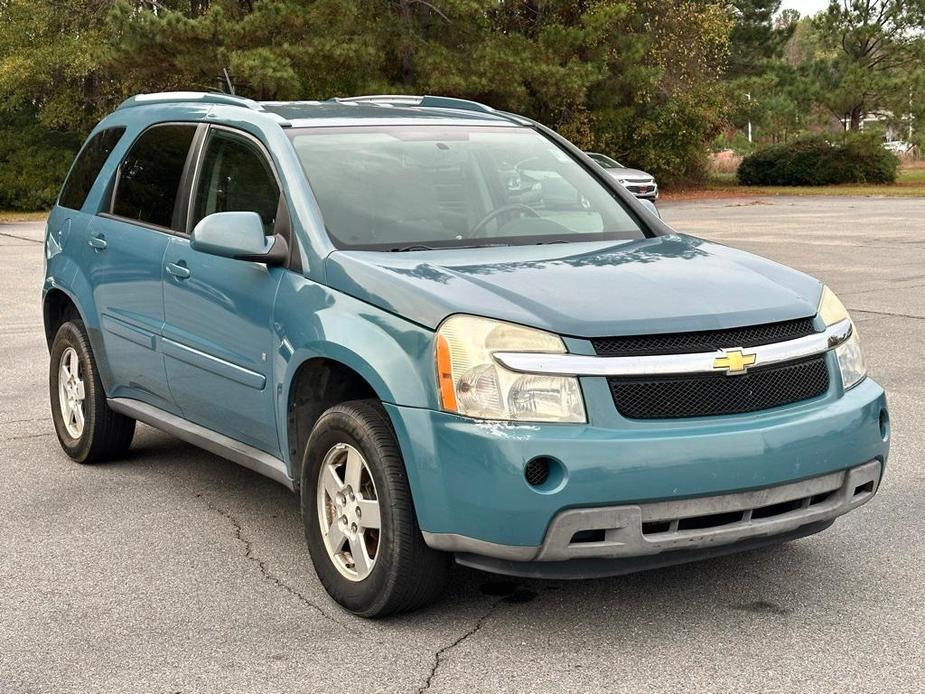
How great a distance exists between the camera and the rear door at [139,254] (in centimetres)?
559

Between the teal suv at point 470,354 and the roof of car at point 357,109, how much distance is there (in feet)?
0.08

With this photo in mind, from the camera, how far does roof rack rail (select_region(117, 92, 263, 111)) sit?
552cm

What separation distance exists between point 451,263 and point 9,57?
3742cm

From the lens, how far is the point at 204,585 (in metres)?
4.65

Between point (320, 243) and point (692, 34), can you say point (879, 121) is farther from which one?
point (320, 243)

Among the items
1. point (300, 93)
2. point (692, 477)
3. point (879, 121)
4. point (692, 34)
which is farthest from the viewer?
point (879, 121)

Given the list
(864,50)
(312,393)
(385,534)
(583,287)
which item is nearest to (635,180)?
(864,50)

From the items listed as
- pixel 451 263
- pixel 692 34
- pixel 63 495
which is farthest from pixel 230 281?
pixel 692 34

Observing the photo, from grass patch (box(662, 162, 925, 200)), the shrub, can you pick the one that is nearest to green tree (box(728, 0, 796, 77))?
grass patch (box(662, 162, 925, 200))

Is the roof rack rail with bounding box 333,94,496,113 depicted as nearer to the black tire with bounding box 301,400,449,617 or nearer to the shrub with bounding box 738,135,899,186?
the black tire with bounding box 301,400,449,617

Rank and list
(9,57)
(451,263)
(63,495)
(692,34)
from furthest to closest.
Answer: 1. (692,34)
2. (9,57)
3. (63,495)
4. (451,263)

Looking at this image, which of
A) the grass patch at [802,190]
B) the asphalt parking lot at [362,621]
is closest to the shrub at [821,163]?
the grass patch at [802,190]

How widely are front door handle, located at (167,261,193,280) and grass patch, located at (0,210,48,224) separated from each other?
97.8ft

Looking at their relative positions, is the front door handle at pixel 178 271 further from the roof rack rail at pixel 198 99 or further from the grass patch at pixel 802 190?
the grass patch at pixel 802 190
